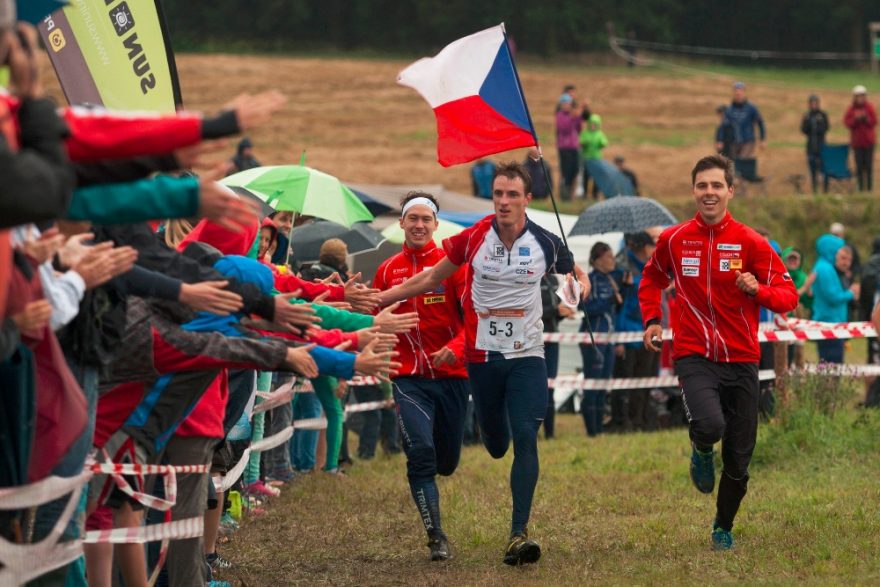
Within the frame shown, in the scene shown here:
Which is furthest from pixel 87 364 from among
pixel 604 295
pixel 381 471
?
pixel 604 295

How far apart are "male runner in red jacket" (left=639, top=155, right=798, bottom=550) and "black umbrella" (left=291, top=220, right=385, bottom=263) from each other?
580 cm

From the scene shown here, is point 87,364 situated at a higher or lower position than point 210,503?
higher

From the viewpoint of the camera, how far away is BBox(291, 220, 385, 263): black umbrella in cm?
1459

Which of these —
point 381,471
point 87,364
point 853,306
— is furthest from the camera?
point 853,306

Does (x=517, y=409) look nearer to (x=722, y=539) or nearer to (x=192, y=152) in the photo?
(x=722, y=539)

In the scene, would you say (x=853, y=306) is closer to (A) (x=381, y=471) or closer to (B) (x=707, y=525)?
(A) (x=381, y=471)

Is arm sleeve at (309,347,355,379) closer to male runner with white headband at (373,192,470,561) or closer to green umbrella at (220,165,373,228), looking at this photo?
male runner with white headband at (373,192,470,561)

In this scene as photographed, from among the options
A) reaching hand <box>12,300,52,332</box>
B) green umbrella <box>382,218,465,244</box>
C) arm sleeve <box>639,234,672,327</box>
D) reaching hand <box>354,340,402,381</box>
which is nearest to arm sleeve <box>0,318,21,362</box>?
reaching hand <box>12,300,52,332</box>

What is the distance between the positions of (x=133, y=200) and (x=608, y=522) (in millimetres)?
5635

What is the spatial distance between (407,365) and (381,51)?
60.9 metres

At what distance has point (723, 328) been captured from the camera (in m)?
8.75

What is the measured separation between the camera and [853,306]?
19578 millimetres

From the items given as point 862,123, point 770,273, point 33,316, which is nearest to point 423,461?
point 770,273

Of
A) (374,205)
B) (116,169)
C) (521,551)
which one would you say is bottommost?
(521,551)
